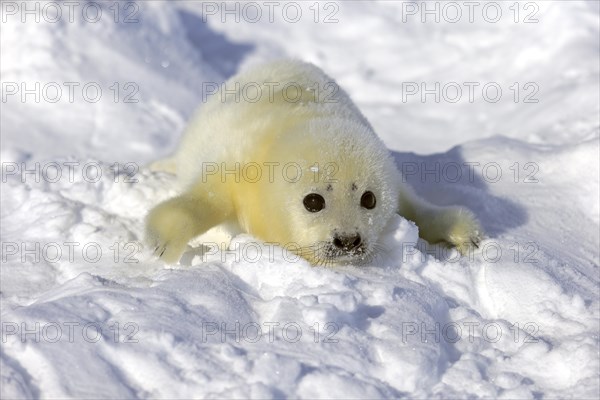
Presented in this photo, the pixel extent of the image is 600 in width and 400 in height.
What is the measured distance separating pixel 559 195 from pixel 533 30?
2.87 m

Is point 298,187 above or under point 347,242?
above

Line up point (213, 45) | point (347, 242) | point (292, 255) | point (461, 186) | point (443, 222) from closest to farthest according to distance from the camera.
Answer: point (292, 255) < point (347, 242) < point (443, 222) < point (461, 186) < point (213, 45)

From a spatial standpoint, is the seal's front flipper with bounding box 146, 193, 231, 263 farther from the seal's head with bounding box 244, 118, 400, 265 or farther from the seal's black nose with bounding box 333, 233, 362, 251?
the seal's black nose with bounding box 333, 233, 362, 251

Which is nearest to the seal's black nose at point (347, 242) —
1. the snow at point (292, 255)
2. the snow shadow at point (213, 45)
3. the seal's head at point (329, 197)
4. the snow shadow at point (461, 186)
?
the seal's head at point (329, 197)

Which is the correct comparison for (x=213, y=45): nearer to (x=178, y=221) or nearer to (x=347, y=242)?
(x=178, y=221)

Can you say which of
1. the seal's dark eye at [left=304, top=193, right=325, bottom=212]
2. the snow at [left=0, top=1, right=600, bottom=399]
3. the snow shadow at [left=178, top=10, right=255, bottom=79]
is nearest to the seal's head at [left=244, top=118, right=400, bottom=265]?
the seal's dark eye at [left=304, top=193, right=325, bottom=212]

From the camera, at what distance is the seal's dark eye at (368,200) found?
11.4 ft

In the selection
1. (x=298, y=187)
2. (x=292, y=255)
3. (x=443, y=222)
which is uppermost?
(x=298, y=187)

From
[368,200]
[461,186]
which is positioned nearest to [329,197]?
[368,200]

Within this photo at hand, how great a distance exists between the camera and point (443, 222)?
3.75 m

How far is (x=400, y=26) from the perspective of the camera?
23.9ft

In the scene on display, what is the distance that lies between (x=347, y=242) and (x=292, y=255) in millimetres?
234

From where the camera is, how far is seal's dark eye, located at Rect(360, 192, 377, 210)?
3471 millimetres

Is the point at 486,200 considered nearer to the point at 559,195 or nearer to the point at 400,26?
the point at 559,195
